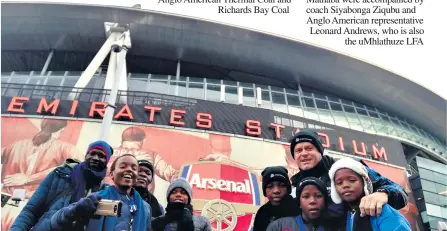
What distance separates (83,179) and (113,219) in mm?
480

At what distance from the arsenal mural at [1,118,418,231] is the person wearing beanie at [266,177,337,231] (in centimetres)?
787

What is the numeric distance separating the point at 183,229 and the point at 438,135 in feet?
70.6

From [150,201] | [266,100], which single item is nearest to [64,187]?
[150,201]

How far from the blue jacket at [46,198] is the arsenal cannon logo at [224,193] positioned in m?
7.64

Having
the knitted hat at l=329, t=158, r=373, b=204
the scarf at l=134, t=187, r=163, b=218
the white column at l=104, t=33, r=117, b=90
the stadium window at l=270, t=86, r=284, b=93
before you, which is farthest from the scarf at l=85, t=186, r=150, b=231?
the stadium window at l=270, t=86, r=284, b=93

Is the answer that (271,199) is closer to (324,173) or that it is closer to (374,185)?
(324,173)

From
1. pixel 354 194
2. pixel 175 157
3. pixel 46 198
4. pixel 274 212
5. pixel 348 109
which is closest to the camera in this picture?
pixel 354 194

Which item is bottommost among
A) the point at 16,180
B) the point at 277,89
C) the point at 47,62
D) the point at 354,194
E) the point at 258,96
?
the point at 354,194

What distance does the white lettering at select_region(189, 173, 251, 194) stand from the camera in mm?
11070

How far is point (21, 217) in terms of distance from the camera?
8.52 feet

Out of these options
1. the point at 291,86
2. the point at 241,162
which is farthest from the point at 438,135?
the point at 241,162

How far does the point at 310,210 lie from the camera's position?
2430mm

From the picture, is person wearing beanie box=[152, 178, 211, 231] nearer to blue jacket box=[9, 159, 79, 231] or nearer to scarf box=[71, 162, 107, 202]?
scarf box=[71, 162, 107, 202]

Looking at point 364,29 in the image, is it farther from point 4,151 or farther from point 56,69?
point 56,69
